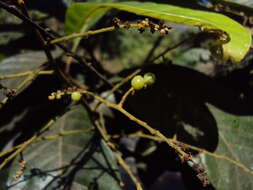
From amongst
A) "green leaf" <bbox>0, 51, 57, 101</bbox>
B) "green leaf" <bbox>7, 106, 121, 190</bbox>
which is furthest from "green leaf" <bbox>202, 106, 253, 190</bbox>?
"green leaf" <bbox>0, 51, 57, 101</bbox>

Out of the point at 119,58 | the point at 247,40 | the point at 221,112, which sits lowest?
the point at 119,58

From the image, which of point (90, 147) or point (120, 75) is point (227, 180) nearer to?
point (90, 147)

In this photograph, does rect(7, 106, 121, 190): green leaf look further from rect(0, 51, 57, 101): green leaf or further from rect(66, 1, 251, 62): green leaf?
rect(66, 1, 251, 62): green leaf

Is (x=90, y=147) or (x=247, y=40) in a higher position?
(x=247, y=40)

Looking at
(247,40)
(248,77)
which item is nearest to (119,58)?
(248,77)

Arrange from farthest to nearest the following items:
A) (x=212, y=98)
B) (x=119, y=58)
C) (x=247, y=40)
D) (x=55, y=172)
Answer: (x=119, y=58), (x=212, y=98), (x=55, y=172), (x=247, y=40)

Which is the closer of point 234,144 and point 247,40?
point 247,40

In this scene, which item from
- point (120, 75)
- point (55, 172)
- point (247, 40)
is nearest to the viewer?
point (247, 40)
